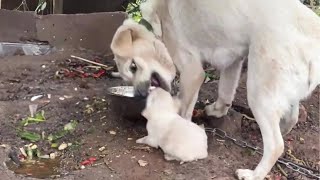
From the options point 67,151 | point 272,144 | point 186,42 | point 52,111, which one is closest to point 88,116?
point 52,111

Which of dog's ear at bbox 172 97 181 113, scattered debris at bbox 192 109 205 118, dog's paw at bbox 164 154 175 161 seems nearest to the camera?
dog's paw at bbox 164 154 175 161

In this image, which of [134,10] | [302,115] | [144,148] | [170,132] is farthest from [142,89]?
[134,10]

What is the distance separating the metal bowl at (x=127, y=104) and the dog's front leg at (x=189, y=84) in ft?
0.97

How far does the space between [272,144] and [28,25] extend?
3306 millimetres

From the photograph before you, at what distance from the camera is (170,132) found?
407cm

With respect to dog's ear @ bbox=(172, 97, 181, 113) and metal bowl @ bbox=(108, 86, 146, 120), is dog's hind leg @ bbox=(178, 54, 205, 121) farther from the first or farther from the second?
metal bowl @ bbox=(108, 86, 146, 120)

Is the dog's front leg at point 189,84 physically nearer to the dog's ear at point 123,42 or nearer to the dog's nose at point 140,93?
the dog's nose at point 140,93

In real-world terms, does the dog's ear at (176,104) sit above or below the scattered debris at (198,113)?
above

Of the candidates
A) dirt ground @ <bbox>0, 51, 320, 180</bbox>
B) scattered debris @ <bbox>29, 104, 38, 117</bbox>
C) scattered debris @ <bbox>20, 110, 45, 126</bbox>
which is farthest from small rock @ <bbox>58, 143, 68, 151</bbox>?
scattered debris @ <bbox>29, 104, 38, 117</bbox>

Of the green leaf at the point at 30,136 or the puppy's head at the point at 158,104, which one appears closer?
the puppy's head at the point at 158,104

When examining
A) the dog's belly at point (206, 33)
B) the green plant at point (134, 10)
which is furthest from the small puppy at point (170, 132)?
the green plant at point (134, 10)

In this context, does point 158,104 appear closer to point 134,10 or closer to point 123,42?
point 123,42

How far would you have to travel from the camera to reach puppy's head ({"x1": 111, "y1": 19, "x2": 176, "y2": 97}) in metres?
4.58

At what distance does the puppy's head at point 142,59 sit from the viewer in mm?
4582
